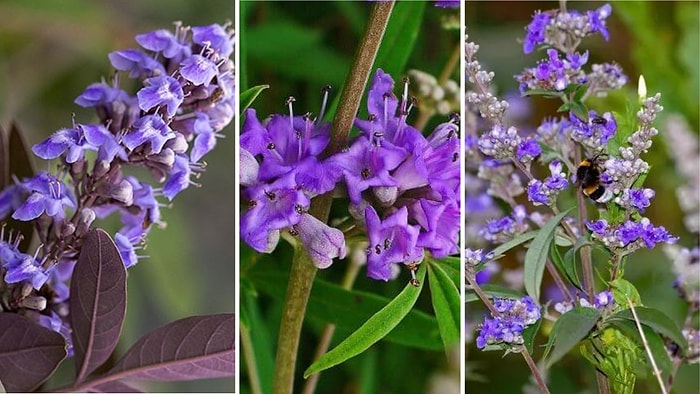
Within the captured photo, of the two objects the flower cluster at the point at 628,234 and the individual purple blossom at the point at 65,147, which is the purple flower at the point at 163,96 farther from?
the flower cluster at the point at 628,234

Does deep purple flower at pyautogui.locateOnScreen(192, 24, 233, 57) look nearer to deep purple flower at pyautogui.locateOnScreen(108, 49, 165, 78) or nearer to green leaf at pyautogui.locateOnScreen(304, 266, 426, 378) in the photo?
deep purple flower at pyautogui.locateOnScreen(108, 49, 165, 78)

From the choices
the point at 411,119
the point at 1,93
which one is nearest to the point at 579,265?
the point at 411,119

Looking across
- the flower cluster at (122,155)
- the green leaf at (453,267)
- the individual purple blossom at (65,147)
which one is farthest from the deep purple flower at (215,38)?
the green leaf at (453,267)

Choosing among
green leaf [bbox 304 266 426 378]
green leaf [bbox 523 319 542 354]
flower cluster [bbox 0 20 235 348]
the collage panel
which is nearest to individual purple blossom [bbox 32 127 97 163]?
flower cluster [bbox 0 20 235 348]

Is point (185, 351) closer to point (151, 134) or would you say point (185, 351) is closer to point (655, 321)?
point (151, 134)

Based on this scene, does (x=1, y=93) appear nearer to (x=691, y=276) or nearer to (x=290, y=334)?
(x=290, y=334)

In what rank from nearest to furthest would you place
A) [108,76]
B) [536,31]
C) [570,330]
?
[570,330] < [536,31] < [108,76]

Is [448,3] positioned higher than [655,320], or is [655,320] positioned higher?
[448,3]

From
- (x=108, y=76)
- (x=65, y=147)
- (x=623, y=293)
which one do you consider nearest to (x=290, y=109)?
(x=65, y=147)
